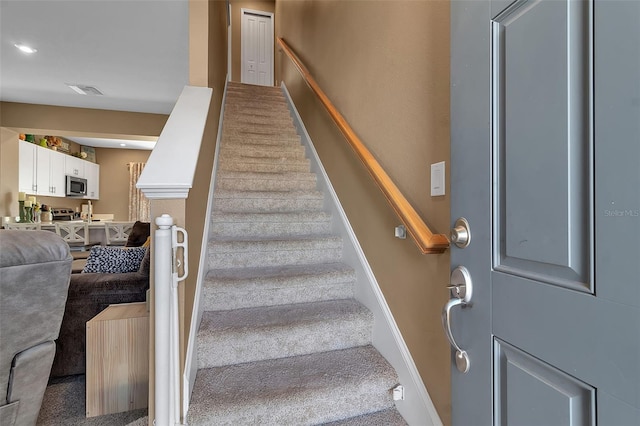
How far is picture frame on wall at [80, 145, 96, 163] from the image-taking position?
24.7ft

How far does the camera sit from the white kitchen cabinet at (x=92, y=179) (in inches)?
288

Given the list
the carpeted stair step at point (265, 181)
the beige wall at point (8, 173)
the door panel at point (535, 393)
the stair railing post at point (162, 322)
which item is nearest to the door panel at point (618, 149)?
the door panel at point (535, 393)

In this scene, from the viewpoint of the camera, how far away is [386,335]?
4.95 feet

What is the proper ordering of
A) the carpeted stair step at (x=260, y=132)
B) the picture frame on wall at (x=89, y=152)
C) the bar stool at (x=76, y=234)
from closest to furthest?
the carpeted stair step at (x=260, y=132)
the bar stool at (x=76, y=234)
the picture frame on wall at (x=89, y=152)

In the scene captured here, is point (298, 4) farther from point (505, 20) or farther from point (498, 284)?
point (498, 284)

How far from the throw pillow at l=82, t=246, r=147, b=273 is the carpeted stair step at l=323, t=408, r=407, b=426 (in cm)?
191

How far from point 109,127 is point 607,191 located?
6310 millimetres

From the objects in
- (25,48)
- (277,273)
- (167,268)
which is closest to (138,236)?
(25,48)

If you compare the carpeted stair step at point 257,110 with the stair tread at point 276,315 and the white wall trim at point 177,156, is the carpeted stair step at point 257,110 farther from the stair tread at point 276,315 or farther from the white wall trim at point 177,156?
the stair tread at point 276,315

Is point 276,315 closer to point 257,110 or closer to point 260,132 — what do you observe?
point 260,132

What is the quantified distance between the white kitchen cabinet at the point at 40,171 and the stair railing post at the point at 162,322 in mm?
6007

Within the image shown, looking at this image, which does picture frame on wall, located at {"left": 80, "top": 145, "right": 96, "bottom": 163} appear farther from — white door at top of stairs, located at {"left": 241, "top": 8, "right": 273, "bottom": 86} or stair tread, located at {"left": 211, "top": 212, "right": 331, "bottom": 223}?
stair tread, located at {"left": 211, "top": 212, "right": 331, "bottom": 223}

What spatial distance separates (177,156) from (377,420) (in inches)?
55.1

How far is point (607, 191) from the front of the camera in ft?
1.46
